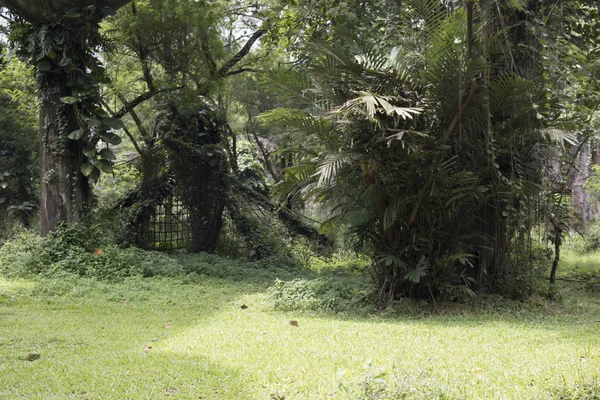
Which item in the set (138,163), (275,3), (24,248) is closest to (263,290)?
Answer: (24,248)

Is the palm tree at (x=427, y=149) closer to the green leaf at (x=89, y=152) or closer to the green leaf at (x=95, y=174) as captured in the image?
the green leaf at (x=89, y=152)

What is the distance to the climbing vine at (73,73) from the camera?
348 inches

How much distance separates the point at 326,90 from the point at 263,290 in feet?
10.6

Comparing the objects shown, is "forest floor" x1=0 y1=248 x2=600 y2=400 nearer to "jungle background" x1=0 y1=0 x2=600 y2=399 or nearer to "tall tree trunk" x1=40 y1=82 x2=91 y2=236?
"jungle background" x1=0 y1=0 x2=600 y2=399

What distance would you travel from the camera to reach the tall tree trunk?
29.7 ft

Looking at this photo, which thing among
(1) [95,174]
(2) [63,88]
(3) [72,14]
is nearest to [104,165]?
(1) [95,174]

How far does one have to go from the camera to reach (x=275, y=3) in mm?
12289

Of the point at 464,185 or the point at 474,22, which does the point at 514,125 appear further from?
the point at 474,22

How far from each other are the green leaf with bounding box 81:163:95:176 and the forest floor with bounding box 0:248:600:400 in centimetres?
212

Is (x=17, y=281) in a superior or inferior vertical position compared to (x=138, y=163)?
inferior

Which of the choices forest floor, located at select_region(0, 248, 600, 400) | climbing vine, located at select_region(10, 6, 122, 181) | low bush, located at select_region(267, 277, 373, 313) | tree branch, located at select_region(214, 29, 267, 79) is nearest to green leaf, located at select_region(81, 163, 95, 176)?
climbing vine, located at select_region(10, 6, 122, 181)

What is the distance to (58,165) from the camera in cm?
909

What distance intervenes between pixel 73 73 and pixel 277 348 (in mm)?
6403

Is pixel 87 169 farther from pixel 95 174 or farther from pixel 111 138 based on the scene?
pixel 111 138
